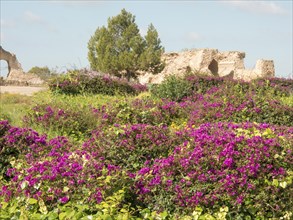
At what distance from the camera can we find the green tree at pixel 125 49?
1145 inches

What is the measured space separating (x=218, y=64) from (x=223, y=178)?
21.1 metres

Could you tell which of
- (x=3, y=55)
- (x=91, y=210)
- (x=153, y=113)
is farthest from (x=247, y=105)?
(x=3, y=55)

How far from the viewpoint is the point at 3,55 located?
34000 millimetres

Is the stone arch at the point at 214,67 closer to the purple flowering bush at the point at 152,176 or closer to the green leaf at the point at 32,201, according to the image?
the purple flowering bush at the point at 152,176

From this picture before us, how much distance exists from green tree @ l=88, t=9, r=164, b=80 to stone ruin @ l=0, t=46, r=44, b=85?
172 inches

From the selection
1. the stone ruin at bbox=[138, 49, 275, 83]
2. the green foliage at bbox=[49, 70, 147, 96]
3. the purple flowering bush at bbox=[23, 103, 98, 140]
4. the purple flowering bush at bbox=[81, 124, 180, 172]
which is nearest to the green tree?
the stone ruin at bbox=[138, 49, 275, 83]

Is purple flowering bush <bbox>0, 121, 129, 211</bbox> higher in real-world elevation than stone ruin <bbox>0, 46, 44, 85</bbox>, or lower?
lower

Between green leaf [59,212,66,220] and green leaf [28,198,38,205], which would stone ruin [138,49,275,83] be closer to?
green leaf [28,198,38,205]

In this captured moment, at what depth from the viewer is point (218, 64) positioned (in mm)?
25344

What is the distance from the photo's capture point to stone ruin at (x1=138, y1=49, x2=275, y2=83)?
23.3 meters

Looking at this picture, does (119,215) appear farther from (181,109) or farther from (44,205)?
(181,109)

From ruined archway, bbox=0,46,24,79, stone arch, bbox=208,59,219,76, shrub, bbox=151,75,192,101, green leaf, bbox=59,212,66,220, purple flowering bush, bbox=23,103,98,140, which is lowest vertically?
green leaf, bbox=59,212,66,220

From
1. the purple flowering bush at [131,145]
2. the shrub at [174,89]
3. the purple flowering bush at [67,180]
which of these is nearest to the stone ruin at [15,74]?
the shrub at [174,89]

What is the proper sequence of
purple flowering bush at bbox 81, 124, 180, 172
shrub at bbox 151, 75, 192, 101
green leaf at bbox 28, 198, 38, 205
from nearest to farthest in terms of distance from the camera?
green leaf at bbox 28, 198, 38, 205, purple flowering bush at bbox 81, 124, 180, 172, shrub at bbox 151, 75, 192, 101
